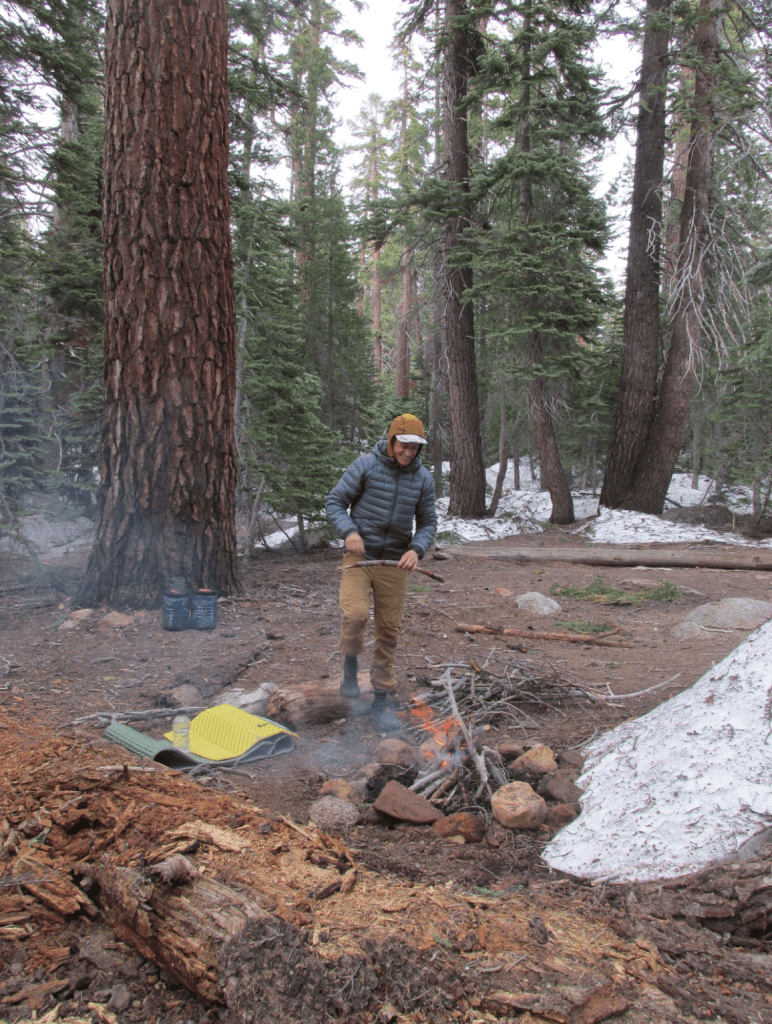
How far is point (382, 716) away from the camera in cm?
444

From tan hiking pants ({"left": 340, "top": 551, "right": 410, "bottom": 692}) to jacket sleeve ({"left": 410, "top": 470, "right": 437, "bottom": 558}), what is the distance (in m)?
0.25

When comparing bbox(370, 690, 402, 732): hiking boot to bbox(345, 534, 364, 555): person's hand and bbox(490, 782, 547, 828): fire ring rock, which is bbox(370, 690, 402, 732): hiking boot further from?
bbox(490, 782, 547, 828): fire ring rock

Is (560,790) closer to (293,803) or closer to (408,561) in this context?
(293,803)

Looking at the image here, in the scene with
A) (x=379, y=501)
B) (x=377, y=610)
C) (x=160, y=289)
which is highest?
(x=160, y=289)

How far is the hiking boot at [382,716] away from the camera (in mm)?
4340

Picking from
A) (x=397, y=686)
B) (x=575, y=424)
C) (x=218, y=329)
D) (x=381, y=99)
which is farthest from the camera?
(x=381, y=99)

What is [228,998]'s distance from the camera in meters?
1.65

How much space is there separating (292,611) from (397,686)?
83.1 inches

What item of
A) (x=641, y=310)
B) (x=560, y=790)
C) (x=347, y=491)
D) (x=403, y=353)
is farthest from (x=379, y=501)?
(x=403, y=353)

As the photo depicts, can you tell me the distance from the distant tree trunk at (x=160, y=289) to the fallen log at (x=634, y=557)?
567cm

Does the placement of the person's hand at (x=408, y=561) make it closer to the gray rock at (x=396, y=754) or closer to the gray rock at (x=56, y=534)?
the gray rock at (x=396, y=754)

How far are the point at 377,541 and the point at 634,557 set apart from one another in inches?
272

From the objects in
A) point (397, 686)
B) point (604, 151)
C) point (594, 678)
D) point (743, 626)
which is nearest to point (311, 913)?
point (397, 686)

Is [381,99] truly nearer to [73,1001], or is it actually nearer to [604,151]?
[604,151]
